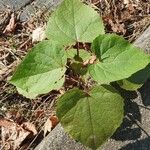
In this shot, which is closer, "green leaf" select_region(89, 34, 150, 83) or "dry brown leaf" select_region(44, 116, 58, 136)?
"green leaf" select_region(89, 34, 150, 83)

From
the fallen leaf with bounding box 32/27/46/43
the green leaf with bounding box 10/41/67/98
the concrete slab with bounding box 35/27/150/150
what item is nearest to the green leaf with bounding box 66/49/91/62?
the green leaf with bounding box 10/41/67/98

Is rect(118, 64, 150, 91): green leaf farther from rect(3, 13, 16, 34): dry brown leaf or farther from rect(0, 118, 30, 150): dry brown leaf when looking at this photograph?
rect(3, 13, 16, 34): dry brown leaf

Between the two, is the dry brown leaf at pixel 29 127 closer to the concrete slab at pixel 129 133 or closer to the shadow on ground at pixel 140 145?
the concrete slab at pixel 129 133

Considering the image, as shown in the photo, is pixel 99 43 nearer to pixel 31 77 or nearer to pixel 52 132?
pixel 31 77

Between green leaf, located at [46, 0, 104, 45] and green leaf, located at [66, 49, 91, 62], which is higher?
green leaf, located at [46, 0, 104, 45]

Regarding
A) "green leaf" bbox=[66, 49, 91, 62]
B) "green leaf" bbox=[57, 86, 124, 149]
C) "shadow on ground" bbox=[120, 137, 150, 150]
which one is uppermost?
"green leaf" bbox=[66, 49, 91, 62]

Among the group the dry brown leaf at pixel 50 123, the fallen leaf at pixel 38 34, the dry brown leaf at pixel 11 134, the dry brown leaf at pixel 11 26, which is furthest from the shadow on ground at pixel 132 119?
the dry brown leaf at pixel 11 26

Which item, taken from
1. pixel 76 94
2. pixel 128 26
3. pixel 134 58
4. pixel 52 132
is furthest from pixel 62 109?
pixel 128 26
